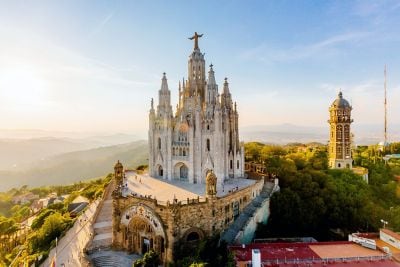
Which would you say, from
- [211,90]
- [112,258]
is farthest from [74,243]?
[211,90]

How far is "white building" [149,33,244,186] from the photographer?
35219mm

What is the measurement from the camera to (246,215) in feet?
97.9

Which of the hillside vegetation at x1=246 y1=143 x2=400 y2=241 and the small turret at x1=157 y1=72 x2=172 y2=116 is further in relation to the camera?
the small turret at x1=157 y1=72 x2=172 y2=116

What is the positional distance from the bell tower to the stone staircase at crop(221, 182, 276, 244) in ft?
52.3

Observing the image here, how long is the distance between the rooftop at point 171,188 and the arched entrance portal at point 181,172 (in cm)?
123

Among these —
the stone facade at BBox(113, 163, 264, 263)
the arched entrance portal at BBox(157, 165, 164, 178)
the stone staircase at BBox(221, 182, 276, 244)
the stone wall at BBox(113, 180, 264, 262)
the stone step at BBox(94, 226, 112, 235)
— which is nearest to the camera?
the stone wall at BBox(113, 180, 264, 262)

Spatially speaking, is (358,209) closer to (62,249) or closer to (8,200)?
(62,249)

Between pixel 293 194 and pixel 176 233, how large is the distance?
53.9 ft

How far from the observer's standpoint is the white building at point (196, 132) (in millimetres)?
35219

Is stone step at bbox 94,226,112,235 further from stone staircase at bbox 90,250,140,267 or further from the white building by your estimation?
the white building

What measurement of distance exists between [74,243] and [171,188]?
1111 cm

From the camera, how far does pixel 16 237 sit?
47.1 meters

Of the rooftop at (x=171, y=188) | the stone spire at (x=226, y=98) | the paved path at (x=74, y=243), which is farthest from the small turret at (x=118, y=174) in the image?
the stone spire at (x=226, y=98)

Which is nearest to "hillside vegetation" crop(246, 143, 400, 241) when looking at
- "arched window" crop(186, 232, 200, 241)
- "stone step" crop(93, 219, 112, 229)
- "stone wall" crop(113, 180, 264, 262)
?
"stone wall" crop(113, 180, 264, 262)
